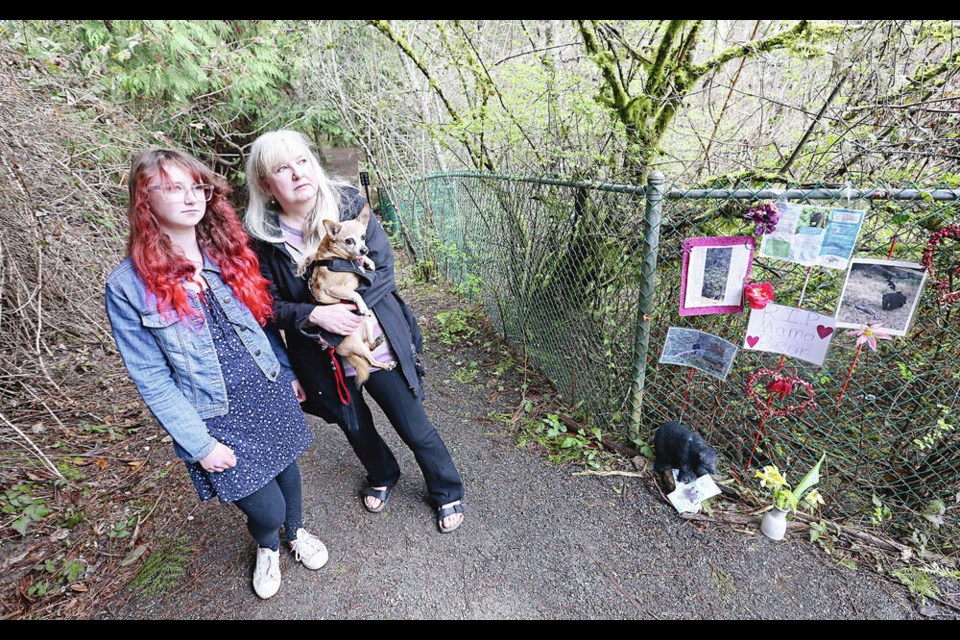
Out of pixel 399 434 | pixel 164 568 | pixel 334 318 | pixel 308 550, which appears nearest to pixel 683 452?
pixel 399 434

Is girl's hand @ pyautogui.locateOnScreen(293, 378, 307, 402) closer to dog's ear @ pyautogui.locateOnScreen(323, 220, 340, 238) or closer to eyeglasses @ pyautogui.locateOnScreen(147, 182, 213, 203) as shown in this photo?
dog's ear @ pyautogui.locateOnScreen(323, 220, 340, 238)

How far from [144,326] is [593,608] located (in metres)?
2.06

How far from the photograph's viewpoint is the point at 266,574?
73.4 inches

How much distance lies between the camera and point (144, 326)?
1.26 m

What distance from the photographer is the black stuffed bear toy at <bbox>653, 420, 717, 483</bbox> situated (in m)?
2.08

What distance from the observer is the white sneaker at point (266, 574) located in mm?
1843

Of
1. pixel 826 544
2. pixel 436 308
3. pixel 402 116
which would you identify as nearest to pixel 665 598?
pixel 826 544

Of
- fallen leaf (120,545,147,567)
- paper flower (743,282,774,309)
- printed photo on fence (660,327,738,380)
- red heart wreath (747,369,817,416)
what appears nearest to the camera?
paper flower (743,282,774,309)

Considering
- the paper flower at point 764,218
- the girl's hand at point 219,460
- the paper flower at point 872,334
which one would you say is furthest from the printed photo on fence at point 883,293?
the girl's hand at point 219,460

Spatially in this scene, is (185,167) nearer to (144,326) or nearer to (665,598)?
(144,326)

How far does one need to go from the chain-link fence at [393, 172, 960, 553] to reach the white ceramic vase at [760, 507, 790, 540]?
28cm

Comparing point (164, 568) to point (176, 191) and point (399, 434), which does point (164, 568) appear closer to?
point (399, 434)

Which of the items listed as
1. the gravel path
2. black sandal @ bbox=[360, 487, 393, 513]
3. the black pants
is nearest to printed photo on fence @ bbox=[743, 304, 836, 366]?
the gravel path

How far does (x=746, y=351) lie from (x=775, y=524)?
85 cm
